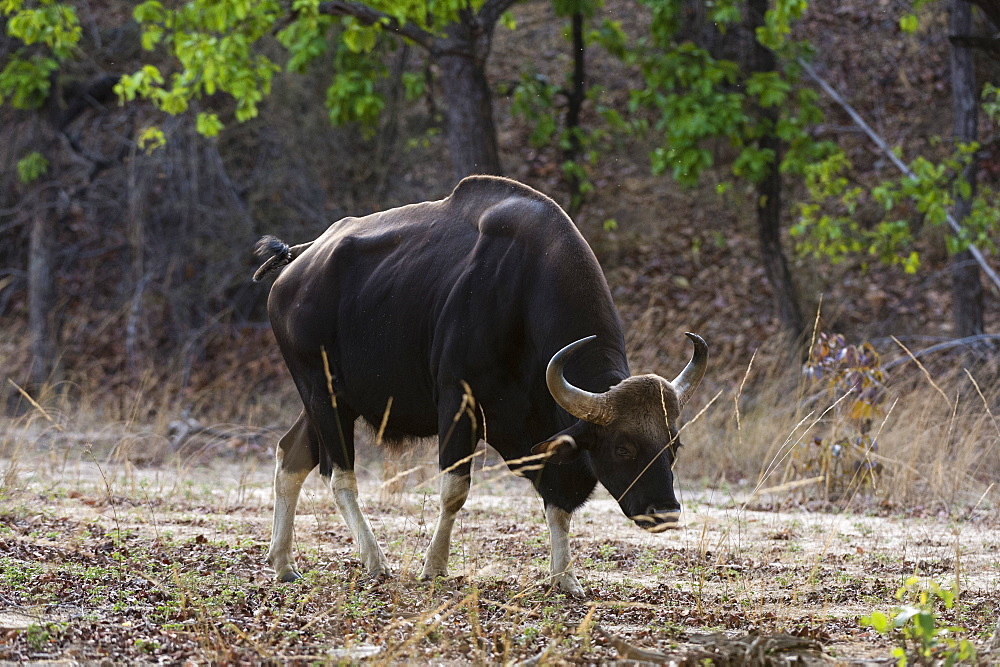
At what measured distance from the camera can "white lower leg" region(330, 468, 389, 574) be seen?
224 inches

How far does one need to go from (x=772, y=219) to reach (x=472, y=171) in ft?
12.9

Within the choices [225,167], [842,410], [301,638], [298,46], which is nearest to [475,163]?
[298,46]

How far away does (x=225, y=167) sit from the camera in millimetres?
17281

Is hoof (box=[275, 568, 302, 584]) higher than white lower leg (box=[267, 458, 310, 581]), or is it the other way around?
white lower leg (box=[267, 458, 310, 581])

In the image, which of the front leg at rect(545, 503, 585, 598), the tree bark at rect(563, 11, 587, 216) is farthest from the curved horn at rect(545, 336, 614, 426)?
the tree bark at rect(563, 11, 587, 216)

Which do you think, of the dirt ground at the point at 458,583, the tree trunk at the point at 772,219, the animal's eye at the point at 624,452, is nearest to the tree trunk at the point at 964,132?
the tree trunk at the point at 772,219

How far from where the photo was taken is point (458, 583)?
5348 mm

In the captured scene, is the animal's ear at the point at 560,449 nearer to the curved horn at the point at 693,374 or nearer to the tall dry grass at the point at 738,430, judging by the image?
the curved horn at the point at 693,374

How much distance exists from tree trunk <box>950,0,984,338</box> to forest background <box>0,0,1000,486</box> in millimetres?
29

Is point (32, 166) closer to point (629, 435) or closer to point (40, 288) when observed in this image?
point (40, 288)

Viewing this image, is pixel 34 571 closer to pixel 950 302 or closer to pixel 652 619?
pixel 652 619

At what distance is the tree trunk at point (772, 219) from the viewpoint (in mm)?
13016

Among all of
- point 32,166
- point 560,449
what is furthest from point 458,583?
point 32,166

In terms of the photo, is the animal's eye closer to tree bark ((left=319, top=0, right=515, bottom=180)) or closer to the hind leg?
the hind leg
